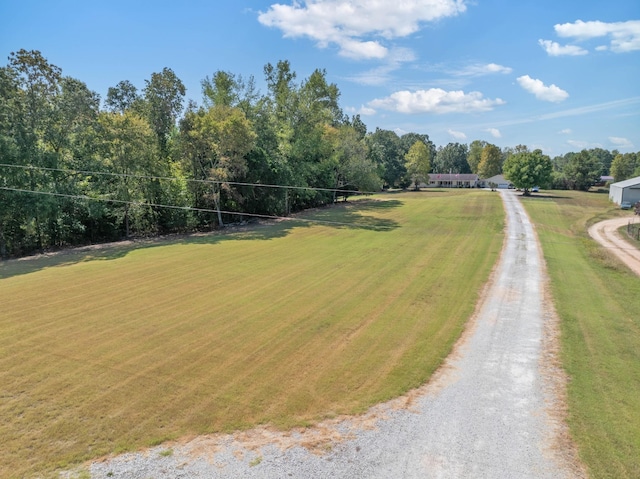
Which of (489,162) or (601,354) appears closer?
(601,354)

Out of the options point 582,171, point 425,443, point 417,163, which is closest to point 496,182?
point 582,171

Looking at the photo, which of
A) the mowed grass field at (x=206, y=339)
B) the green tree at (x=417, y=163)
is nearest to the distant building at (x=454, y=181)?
the green tree at (x=417, y=163)

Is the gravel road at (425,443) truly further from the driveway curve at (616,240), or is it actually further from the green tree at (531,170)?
the green tree at (531,170)

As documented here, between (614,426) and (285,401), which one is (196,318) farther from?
(614,426)

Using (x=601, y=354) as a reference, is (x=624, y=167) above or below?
above

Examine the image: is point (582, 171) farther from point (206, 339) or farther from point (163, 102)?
point (206, 339)

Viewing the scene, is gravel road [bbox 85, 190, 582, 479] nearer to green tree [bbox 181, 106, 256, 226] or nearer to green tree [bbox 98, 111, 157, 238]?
green tree [bbox 98, 111, 157, 238]

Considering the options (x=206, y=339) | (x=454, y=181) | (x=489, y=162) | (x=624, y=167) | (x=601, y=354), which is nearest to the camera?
(x=601, y=354)
